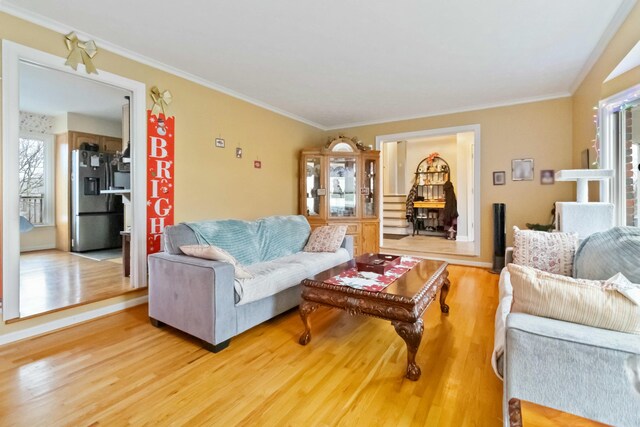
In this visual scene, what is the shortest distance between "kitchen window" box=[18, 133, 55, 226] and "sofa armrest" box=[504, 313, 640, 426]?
7.01 m

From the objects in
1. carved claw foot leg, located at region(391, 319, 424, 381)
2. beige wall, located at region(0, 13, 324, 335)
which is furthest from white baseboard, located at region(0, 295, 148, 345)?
carved claw foot leg, located at region(391, 319, 424, 381)

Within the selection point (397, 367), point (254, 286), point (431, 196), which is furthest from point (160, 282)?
point (431, 196)

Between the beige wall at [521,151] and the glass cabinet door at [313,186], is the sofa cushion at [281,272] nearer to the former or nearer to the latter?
the glass cabinet door at [313,186]

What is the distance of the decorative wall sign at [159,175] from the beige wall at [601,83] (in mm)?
4001

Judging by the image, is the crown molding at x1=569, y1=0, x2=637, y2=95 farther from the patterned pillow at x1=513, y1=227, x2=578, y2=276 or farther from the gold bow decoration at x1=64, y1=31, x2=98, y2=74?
the gold bow decoration at x1=64, y1=31, x2=98, y2=74

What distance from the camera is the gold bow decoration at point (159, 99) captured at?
3066 millimetres

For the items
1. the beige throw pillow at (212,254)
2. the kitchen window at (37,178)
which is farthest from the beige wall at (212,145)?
the kitchen window at (37,178)

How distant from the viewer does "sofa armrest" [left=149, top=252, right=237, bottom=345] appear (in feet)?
6.68

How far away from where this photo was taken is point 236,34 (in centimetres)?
256

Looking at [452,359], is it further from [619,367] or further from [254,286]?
[254,286]

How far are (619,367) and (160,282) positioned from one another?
267 centimetres

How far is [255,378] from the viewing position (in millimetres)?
1776

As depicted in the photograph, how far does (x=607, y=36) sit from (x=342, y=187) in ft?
11.5

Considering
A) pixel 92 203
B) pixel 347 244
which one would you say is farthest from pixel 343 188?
pixel 92 203
